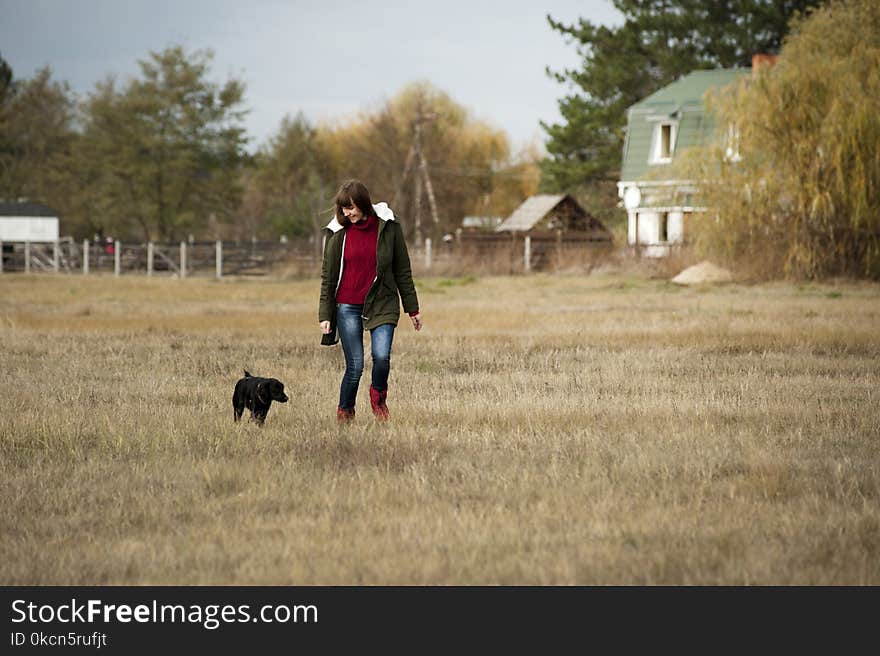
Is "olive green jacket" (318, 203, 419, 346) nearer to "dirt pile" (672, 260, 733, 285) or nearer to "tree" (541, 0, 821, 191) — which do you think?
"dirt pile" (672, 260, 733, 285)

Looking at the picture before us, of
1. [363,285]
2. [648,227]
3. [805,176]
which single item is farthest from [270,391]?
[648,227]

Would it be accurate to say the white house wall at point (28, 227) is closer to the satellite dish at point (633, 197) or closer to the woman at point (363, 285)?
the satellite dish at point (633, 197)

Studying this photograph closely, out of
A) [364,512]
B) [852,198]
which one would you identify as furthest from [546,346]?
[852,198]

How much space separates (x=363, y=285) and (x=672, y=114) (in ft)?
148

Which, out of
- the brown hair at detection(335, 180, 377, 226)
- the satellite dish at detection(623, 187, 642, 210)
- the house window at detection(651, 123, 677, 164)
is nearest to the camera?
the brown hair at detection(335, 180, 377, 226)

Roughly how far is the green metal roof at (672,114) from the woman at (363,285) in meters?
43.6

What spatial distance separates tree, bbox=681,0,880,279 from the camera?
3422 cm

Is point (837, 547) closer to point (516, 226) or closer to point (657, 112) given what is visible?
point (657, 112)

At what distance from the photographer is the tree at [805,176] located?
3422 centimetres

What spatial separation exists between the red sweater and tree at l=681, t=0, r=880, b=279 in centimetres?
2629

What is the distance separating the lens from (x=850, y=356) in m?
15.8

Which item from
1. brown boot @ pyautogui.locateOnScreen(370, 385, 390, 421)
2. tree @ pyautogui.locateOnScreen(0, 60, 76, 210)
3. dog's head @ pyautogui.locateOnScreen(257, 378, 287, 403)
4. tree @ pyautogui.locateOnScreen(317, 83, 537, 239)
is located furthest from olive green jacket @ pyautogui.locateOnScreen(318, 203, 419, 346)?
tree @ pyautogui.locateOnScreen(0, 60, 76, 210)

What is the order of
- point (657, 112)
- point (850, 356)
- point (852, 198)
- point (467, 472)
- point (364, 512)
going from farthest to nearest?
point (657, 112)
point (852, 198)
point (850, 356)
point (467, 472)
point (364, 512)

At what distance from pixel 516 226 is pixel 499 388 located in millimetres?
52889
